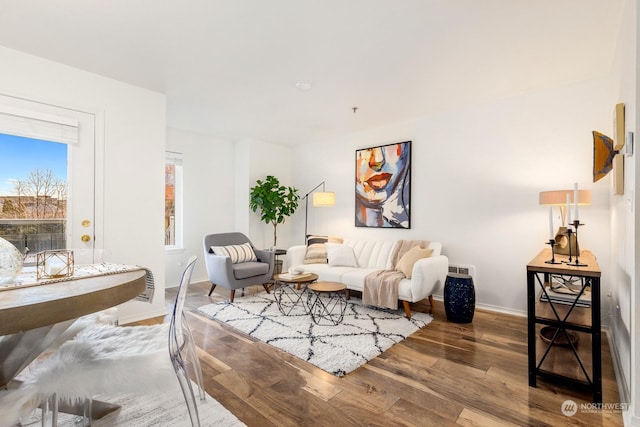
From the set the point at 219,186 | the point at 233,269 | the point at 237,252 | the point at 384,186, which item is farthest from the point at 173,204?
the point at 384,186

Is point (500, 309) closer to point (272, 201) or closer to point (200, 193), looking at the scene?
point (272, 201)

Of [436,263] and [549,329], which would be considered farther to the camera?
[436,263]

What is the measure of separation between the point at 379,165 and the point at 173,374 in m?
3.89

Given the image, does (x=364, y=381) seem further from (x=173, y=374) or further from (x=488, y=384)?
(x=173, y=374)

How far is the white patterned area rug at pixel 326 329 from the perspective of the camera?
2.47 metres

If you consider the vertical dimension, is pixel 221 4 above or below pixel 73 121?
above

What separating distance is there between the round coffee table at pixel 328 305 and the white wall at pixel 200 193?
7.55ft

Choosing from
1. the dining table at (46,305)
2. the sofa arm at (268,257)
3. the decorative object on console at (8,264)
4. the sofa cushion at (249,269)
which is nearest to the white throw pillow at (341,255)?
the sofa arm at (268,257)

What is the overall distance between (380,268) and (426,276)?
95cm

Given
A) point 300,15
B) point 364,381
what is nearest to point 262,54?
point 300,15

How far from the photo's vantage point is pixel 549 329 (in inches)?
111

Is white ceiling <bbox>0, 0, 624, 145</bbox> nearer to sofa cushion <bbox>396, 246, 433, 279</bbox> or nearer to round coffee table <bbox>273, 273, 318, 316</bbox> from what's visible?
sofa cushion <bbox>396, 246, 433, 279</bbox>

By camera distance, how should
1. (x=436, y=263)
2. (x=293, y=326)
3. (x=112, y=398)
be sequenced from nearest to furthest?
(x=112, y=398)
(x=293, y=326)
(x=436, y=263)

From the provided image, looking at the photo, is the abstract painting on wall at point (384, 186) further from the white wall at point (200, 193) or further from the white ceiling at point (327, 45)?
the white wall at point (200, 193)
